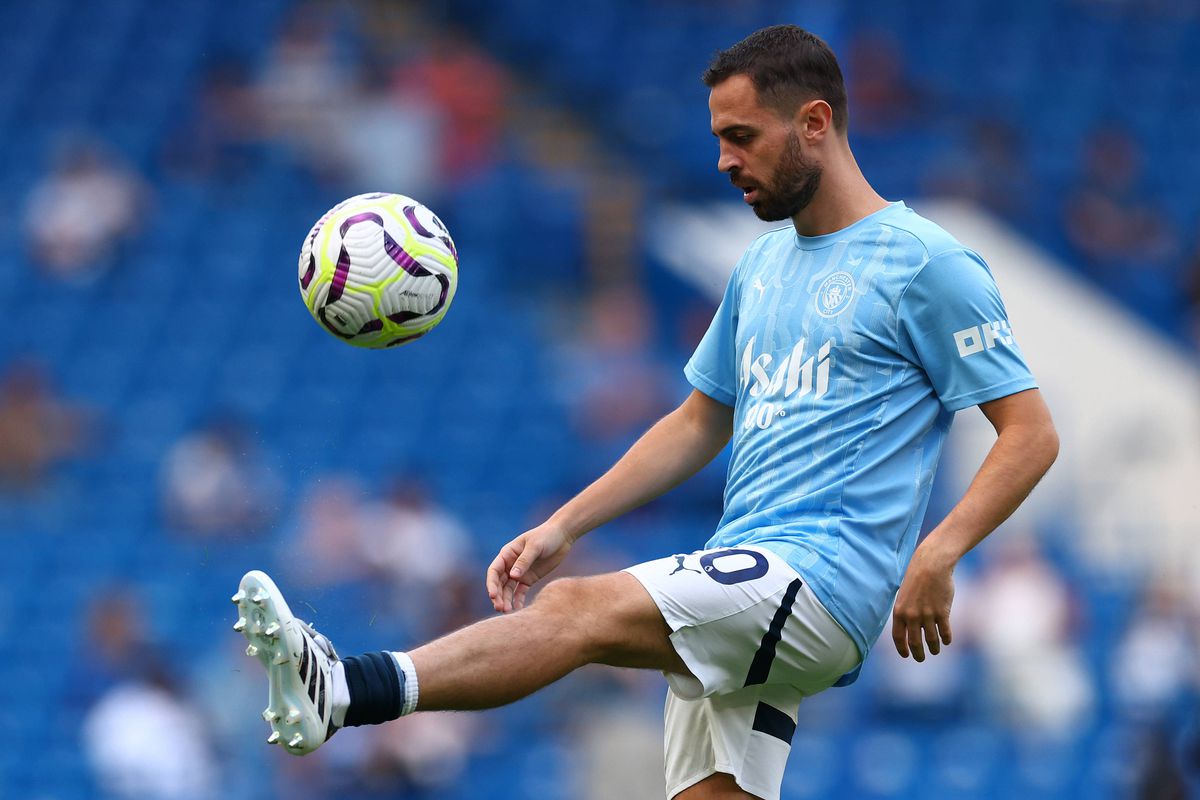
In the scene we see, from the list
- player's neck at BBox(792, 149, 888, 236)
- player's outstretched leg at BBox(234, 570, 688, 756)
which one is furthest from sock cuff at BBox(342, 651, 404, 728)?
player's neck at BBox(792, 149, 888, 236)

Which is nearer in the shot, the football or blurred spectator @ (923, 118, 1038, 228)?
the football

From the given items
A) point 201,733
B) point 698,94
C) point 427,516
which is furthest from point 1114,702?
point 698,94

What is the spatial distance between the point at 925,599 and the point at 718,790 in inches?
39.9

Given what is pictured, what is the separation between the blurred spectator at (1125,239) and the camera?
14.2 metres

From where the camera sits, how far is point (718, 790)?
493 cm

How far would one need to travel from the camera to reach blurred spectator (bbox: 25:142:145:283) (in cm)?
1367

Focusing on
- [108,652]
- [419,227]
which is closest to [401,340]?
[419,227]

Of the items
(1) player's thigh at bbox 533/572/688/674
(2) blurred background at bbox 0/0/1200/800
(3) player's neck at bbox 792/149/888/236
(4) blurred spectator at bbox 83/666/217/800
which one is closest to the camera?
(1) player's thigh at bbox 533/572/688/674

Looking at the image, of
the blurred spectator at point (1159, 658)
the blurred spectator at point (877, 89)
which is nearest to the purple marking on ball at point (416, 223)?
the blurred spectator at point (1159, 658)

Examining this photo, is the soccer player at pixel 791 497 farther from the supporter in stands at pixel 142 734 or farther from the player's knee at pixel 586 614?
the supporter in stands at pixel 142 734

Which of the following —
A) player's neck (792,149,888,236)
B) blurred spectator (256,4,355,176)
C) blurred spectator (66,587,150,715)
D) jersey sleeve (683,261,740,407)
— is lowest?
jersey sleeve (683,261,740,407)

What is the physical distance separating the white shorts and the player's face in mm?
979

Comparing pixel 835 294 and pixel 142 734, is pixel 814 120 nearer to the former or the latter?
pixel 835 294

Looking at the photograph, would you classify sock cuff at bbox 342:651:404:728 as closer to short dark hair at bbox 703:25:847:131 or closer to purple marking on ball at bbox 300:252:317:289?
purple marking on ball at bbox 300:252:317:289
